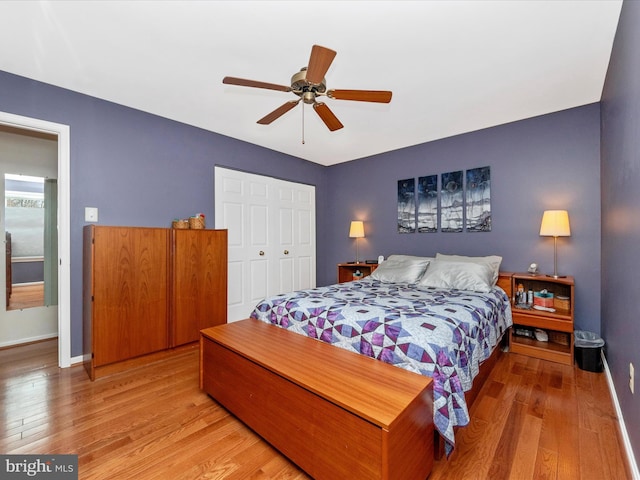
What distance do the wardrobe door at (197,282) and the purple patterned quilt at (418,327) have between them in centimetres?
89

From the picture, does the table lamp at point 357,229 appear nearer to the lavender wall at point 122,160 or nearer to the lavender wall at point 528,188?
the lavender wall at point 528,188

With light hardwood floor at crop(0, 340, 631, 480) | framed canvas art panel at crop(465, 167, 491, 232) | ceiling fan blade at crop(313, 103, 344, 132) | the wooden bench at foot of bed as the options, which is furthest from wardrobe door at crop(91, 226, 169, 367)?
framed canvas art panel at crop(465, 167, 491, 232)

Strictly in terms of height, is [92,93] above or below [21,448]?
above

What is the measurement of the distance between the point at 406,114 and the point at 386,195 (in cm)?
148

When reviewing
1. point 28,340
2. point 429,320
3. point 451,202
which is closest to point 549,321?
point 451,202

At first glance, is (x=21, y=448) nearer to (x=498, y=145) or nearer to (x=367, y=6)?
(x=367, y=6)

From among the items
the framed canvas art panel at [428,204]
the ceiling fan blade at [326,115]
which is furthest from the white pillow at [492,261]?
the ceiling fan blade at [326,115]

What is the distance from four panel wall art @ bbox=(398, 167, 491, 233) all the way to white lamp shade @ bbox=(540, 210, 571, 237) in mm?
640

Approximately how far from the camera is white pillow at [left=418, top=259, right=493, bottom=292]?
9.13 ft

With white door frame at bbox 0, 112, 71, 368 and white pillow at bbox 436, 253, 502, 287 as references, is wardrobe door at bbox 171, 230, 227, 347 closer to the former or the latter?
white door frame at bbox 0, 112, 71, 368

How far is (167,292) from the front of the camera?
9.31 ft

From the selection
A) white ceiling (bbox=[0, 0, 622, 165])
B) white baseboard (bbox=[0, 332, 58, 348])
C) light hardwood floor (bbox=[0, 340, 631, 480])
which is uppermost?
white ceiling (bbox=[0, 0, 622, 165])

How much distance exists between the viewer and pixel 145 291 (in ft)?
8.83

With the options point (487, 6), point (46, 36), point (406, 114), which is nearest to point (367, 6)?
point (487, 6)
